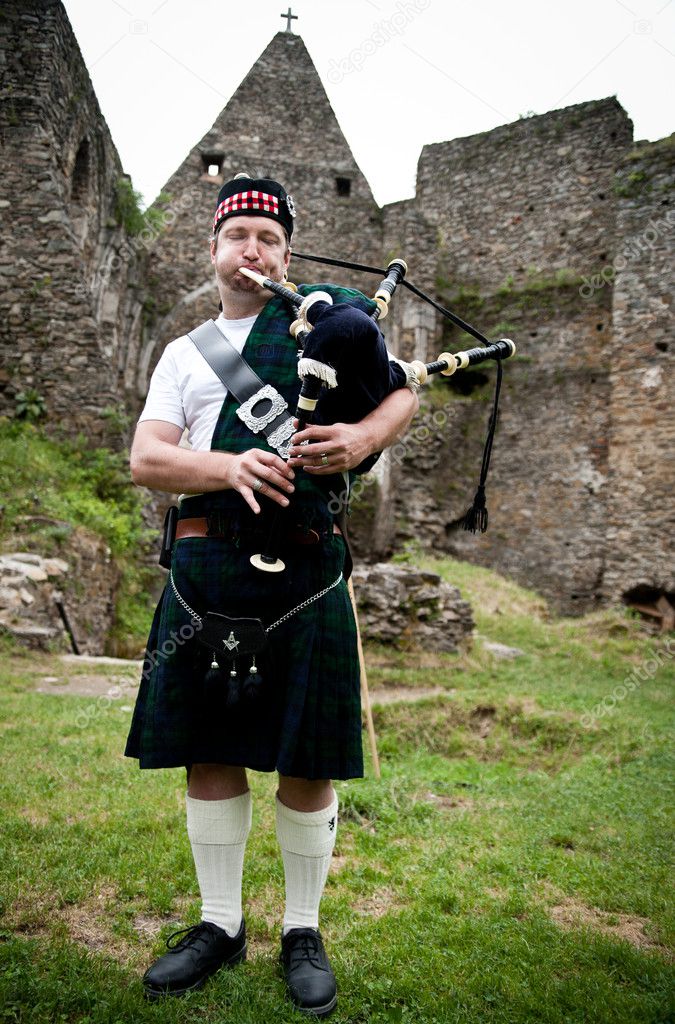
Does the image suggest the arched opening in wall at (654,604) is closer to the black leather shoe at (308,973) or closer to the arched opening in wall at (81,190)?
the arched opening in wall at (81,190)

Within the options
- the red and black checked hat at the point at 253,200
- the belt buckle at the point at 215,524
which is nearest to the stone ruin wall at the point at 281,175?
the red and black checked hat at the point at 253,200

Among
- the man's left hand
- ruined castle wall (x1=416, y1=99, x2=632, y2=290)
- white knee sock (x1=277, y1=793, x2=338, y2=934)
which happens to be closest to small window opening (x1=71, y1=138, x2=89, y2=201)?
ruined castle wall (x1=416, y1=99, x2=632, y2=290)

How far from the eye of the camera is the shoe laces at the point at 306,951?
1973 millimetres

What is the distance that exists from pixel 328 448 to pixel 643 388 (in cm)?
1219

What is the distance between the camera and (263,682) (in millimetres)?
1898

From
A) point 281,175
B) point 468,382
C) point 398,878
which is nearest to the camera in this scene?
point 398,878

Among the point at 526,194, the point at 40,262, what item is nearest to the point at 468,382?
the point at 526,194

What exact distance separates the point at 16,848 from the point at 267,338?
2.08 metres

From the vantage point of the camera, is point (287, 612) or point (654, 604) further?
point (654, 604)

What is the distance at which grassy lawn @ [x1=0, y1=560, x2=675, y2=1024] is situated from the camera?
6.38ft

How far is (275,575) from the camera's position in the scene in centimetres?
197

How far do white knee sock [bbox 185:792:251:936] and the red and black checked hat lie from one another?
1.70 meters

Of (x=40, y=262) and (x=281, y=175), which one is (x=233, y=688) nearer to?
(x=40, y=262)

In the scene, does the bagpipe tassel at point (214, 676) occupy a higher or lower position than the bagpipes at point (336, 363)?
lower
